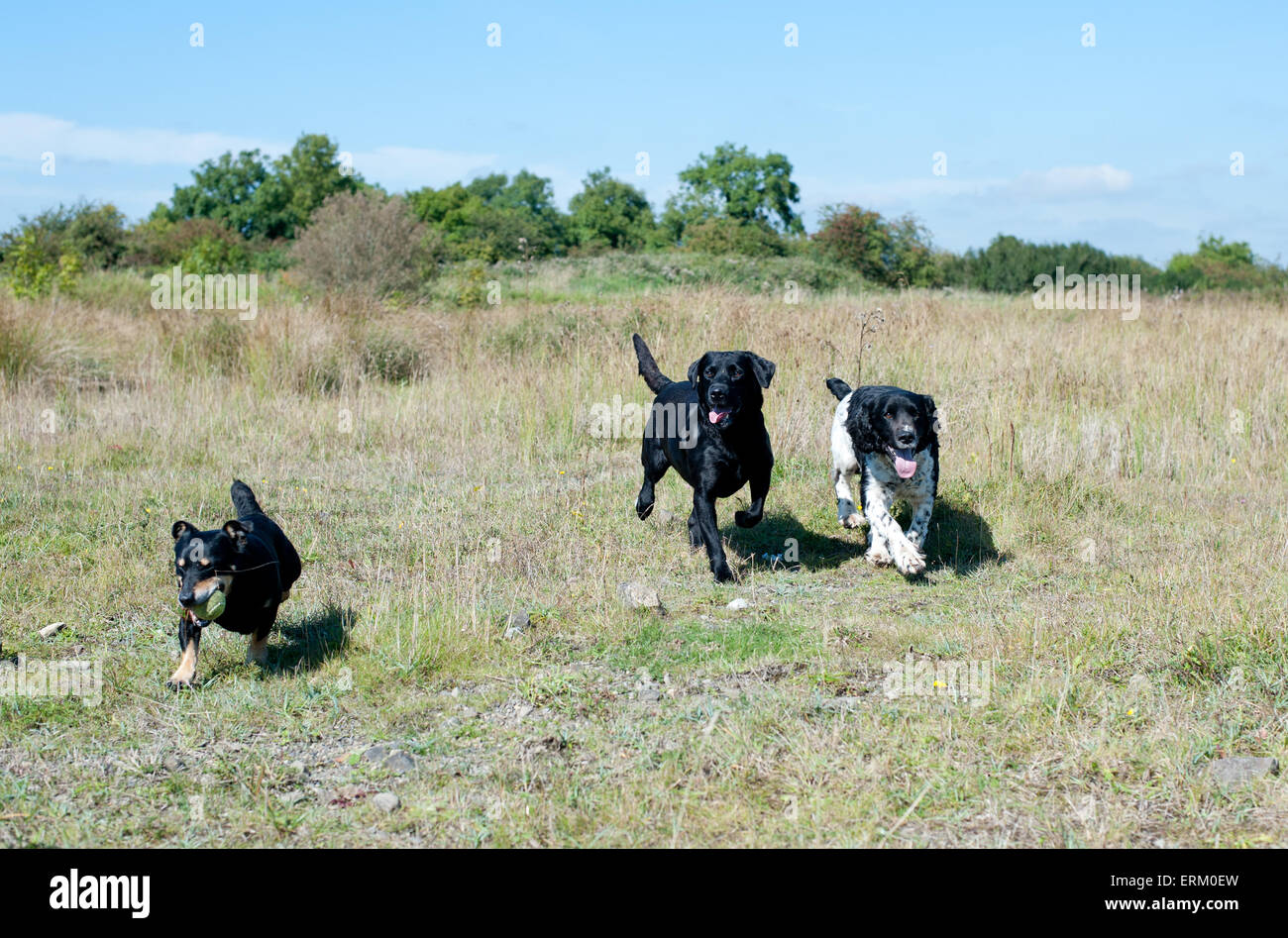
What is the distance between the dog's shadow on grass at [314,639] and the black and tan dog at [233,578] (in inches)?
5.2

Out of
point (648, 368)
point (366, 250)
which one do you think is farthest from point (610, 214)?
point (648, 368)

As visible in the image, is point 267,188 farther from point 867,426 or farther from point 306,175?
point 867,426

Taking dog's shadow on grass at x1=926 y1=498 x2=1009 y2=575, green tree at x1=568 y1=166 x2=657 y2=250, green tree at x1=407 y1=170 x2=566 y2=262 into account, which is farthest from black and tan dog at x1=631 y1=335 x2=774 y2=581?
green tree at x1=568 y1=166 x2=657 y2=250

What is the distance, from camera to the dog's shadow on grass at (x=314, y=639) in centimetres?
456

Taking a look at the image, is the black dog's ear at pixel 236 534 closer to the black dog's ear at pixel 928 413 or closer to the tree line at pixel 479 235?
the black dog's ear at pixel 928 413

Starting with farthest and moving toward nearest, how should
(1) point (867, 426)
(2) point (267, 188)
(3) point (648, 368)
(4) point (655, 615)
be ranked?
(2) point (267, 188) → (3) point (648, 368) → (1) point (867, 426) → (4) point (655, 615)

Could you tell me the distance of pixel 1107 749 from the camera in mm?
3465

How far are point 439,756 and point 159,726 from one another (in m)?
1.16

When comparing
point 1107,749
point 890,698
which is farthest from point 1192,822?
point 890,698

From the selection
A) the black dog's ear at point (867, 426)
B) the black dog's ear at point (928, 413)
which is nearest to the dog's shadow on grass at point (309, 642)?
the black dog's ear at point (867, 426)

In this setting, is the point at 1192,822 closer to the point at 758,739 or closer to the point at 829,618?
the point at 758,739

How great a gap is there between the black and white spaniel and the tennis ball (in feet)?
11.3

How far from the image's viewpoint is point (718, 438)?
6027mm

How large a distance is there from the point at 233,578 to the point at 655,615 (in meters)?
2.01
